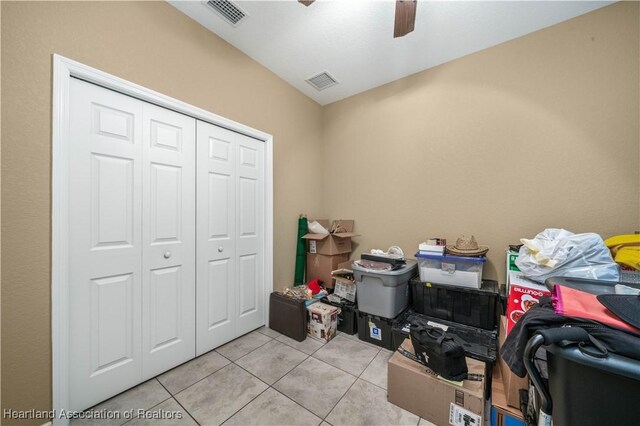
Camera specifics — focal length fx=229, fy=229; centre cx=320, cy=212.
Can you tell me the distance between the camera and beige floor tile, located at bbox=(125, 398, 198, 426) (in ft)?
4.36

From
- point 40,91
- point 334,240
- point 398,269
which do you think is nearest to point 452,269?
point 398,269

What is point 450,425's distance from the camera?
1284mm

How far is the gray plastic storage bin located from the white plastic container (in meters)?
0.17

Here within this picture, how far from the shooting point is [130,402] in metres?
1.48

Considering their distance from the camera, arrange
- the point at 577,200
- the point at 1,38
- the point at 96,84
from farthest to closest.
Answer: the point at 577,200 → the point at 96,84 → the point at 1,38

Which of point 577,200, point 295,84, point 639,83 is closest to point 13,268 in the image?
point 295,84

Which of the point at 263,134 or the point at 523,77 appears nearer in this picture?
the point at 523,77

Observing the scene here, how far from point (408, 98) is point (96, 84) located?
108 inches

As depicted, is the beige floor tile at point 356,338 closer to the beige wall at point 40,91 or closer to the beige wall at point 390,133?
the beige wall at point 390,133

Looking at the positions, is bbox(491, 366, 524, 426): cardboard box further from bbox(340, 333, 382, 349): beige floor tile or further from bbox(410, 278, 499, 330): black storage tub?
bbox(340, 333, 382, 349): beige floor tile

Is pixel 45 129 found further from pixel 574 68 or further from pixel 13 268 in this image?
pixel 574 68

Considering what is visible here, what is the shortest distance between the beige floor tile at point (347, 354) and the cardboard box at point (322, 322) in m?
0.09

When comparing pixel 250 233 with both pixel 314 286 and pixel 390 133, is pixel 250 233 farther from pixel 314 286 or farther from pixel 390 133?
pixel 390 133

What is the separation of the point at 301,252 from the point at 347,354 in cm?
124
